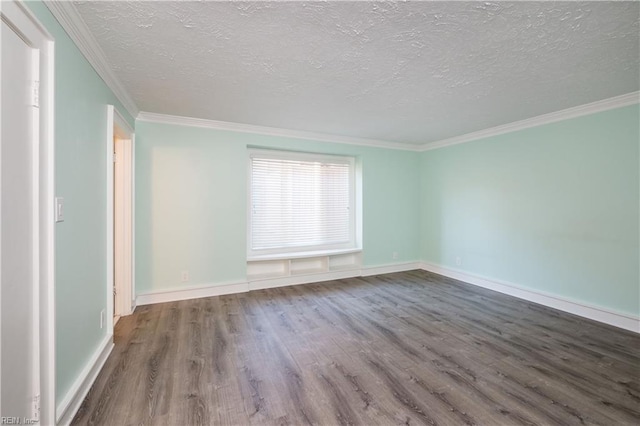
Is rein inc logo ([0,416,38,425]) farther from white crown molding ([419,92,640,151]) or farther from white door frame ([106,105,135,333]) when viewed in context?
white crown molding ([419,92,640,151])

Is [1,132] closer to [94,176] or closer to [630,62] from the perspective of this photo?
[94,176]

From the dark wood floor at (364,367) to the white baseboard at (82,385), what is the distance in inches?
2.4

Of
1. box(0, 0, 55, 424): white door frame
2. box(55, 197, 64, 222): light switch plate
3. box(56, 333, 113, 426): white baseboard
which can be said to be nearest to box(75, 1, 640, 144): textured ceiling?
box(0, 0, 55, 424): white door frame

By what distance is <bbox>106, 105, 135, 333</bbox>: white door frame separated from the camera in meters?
2.28

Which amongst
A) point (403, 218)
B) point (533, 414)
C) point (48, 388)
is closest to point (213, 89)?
point (48, 388)

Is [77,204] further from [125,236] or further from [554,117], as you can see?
[554,117]

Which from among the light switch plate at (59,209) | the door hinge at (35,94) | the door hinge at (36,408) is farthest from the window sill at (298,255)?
the door hinge at (35,94)

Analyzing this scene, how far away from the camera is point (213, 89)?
2.57 metres

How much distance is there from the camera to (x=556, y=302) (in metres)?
3.29

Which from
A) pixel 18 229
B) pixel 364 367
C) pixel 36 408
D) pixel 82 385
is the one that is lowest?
pixel 364 367

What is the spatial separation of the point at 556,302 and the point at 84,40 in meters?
5.25

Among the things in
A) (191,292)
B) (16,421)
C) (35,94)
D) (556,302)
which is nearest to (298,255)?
(191,292)

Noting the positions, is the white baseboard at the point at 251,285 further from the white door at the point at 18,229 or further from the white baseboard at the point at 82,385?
the white door at the point at 18,229

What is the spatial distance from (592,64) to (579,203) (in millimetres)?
1703
